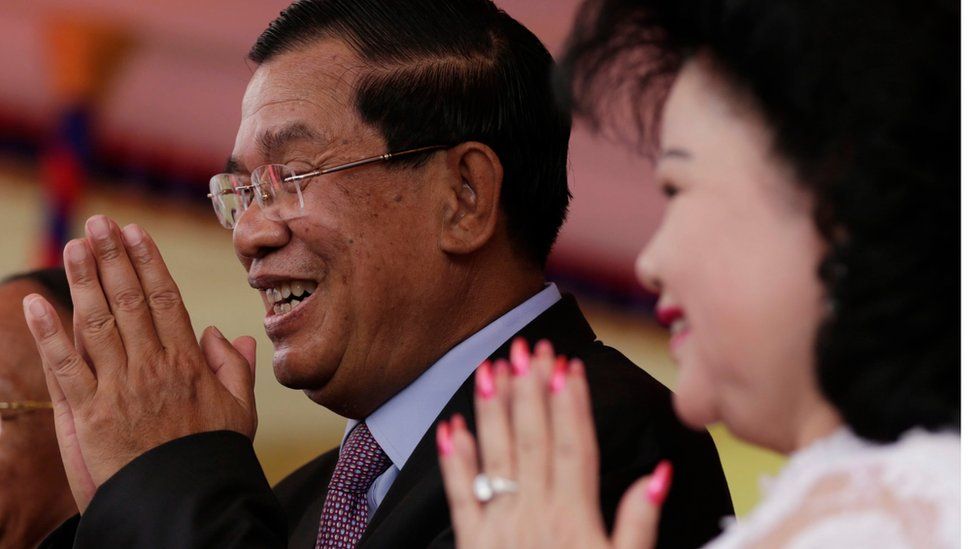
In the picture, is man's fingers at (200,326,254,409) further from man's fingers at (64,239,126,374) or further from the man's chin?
man's fingers at (64,239,126,374)

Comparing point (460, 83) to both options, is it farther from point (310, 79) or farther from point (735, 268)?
point (735, 268)

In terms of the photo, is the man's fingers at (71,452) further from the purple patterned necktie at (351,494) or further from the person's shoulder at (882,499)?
the person's shoulder at (882,499)

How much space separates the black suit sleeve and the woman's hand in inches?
22.2

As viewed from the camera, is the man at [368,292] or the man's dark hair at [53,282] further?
the man's dark hair at [53,282]

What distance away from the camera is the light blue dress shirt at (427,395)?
5.87 feet

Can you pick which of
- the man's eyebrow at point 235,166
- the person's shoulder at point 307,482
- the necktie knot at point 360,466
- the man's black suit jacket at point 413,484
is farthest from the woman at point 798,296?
the person's shoulder at point 307,482

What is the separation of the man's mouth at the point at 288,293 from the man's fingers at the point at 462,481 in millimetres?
840

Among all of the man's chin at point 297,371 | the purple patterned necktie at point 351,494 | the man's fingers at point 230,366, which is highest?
the man's fingers at point 230,366

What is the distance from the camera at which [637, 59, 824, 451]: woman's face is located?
3.08 feet

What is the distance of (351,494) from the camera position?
1.76 metres

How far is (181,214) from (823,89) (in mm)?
2410

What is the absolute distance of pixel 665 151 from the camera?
103cm

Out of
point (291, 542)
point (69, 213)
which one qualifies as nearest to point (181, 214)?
point (69, 213)

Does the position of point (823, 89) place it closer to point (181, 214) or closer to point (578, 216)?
point (578, 216)
